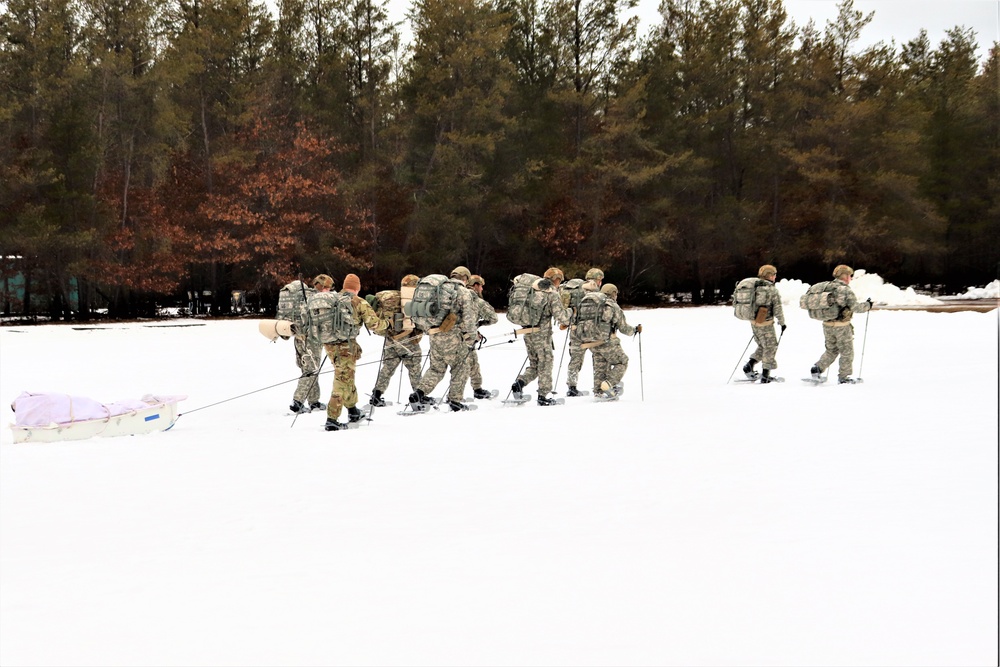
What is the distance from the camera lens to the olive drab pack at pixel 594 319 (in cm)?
1466

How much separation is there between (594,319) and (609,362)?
0.63 m

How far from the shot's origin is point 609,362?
14.8m

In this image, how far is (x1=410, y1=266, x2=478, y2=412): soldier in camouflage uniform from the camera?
13367 millimetres

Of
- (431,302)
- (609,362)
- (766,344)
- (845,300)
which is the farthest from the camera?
(766,344)

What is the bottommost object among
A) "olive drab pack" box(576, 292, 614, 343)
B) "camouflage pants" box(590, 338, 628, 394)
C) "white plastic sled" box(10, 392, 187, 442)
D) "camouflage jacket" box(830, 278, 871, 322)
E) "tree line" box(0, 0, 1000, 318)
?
"white plastic sled" box(10, 392, 187, 442)

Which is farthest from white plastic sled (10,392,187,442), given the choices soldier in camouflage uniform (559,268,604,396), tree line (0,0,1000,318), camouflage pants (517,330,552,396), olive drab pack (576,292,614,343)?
tree line (0,0,1000,318)

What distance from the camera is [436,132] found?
43094 millimetres

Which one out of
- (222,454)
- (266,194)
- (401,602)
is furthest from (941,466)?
(266,194)

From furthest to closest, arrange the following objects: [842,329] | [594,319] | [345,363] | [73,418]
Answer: [842,329]
[594,319]
[345,363]
[73,418]

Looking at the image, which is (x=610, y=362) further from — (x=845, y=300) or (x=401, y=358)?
(x=845, y=300)

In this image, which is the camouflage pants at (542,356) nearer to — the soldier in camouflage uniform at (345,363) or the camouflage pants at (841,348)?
the soldier in camouflage uniform at (345,363)

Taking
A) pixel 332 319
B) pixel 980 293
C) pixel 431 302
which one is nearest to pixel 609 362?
pixel 431 302

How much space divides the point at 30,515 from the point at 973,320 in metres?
26.1

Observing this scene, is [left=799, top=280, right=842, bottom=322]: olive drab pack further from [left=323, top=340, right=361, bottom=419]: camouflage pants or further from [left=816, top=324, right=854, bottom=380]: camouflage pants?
[left=323, top=340, right=361, bottom=419]: camouflage pants
